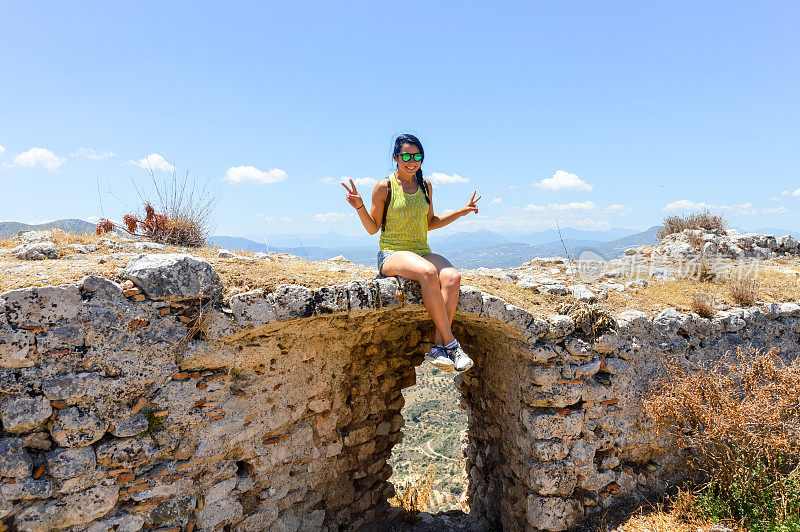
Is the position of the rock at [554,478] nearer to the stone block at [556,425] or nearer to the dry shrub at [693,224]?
the stone block at [556,425]

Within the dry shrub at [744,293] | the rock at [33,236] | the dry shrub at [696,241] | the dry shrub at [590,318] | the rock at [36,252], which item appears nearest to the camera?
the rock at [36,252]

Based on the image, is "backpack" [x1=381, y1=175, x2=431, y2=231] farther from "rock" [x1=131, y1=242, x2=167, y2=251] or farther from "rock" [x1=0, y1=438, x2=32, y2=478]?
"rock" [x1=0, y1=438, x2=32, y2=478]

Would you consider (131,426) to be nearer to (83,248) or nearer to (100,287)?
(100,287)

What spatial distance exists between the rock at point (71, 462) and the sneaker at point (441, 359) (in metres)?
2.88

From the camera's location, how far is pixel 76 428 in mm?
3438

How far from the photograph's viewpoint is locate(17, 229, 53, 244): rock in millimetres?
5164

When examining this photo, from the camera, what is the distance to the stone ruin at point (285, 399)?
11.2 feet

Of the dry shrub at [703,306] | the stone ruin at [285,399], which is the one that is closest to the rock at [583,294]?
the stone ruin at [285,399]

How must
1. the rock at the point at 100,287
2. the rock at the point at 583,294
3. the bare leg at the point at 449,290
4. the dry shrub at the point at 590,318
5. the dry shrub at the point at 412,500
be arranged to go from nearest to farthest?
the rock at the point at 100,287
the bare leg at the point at 449,290
the dry shrub at the point at 590,318
the rock at the point at 583,294
the dry shrub at the point at 412,500

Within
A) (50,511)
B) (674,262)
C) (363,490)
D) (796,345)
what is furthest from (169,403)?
(674,262)

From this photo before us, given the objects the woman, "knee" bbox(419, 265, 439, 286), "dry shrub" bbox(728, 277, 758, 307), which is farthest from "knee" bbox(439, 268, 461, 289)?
"dry shrub" bbox(728, 277, 758, 307)

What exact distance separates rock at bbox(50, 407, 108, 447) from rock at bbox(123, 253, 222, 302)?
3.42 ft

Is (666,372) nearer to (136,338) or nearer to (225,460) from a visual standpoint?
(225,460)

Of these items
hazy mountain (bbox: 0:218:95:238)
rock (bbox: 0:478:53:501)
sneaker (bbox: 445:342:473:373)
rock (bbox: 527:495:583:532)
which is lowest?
rock (bbox: 527:495:583:532)
